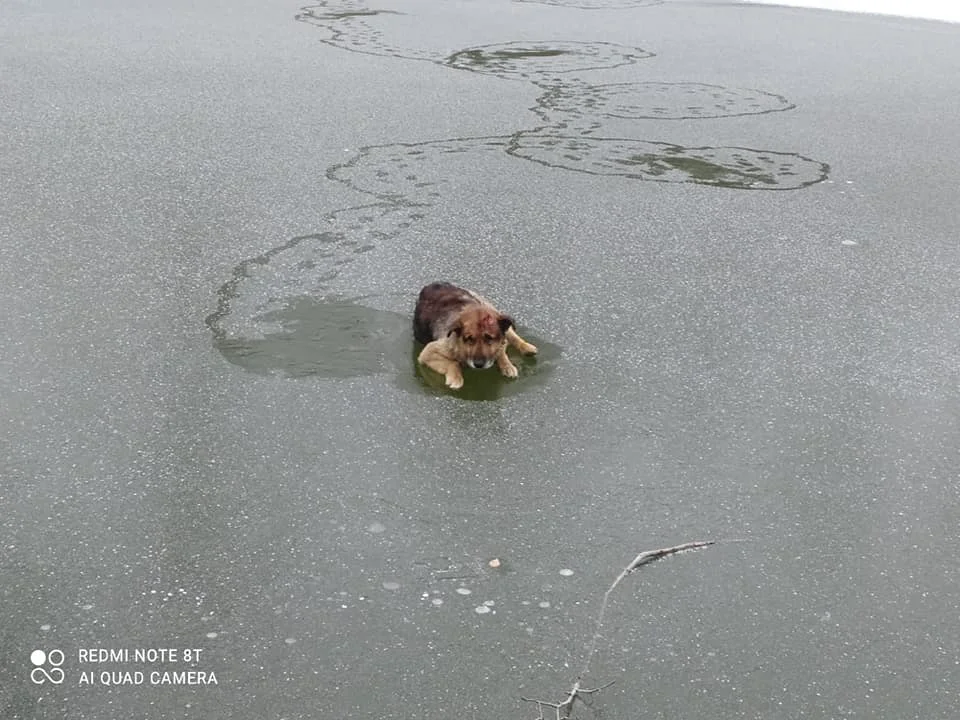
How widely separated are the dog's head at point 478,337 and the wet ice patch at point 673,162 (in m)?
3.24

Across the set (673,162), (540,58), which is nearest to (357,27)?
(540,58)

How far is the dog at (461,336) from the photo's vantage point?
5121 mm

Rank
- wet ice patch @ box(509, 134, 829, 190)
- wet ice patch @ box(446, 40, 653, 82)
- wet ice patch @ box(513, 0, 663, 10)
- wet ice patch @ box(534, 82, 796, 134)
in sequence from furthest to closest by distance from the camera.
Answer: wet ice patch @ box(513, 0, 663, 10) → wet ice patch @ box(446, 40, 653, 82) → wet ice patch @ box(534, 82, 796, 134) → wet ice patch @ box(509, 134, 829, 190)

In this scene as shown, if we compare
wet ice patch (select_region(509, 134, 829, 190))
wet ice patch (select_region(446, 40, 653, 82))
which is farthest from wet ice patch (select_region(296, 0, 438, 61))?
wet ice patch (select_region(509, 134, 829, 190))

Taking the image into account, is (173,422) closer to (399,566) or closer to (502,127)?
(399,566)

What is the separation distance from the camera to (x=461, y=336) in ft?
16.7

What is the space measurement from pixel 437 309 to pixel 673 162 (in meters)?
3.68

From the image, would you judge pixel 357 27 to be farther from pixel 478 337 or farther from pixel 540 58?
pixel 478 337

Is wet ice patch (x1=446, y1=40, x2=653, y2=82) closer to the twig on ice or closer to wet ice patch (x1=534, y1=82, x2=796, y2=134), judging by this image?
wet ice patch (x1=534, y1=82, x2=796, y2=134)

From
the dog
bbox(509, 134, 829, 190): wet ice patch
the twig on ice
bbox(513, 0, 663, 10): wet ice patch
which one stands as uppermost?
bbox(513, 0, 663, 10): wet ice patch

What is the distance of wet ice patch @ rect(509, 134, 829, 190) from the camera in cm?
820

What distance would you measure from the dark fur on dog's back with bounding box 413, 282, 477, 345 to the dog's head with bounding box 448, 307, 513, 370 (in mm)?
83

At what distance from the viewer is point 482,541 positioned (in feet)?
12.9

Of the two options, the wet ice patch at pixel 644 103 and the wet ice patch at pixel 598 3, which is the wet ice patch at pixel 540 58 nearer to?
the wet ice patch at pixel 644 103
